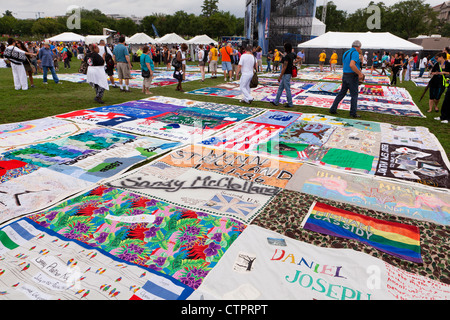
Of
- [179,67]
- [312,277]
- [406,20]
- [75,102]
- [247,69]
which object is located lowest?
[312,277]

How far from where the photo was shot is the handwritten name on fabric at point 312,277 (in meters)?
2.11

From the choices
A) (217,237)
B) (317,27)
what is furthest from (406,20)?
(217,237)

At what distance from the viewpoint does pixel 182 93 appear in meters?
10.5

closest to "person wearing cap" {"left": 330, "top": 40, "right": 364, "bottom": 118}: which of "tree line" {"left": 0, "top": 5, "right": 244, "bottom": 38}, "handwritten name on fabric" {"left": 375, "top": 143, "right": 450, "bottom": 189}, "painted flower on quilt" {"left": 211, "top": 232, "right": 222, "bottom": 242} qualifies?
"handwritten name on fabric" {"left": 375, "top": 143, "right": 450, "bottom": 189}

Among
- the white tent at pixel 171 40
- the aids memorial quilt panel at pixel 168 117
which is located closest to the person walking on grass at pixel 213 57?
the aids memorial quilt panel at pixel 168 117

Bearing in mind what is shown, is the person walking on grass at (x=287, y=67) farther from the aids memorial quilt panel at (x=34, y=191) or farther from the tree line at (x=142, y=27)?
the tree line at (x=142, y=27)

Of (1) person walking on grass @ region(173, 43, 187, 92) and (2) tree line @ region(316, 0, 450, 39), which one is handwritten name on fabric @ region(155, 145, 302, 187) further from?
(2) tree line @ region(316, 0, 450, 39)

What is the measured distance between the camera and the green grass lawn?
6895 millimetres

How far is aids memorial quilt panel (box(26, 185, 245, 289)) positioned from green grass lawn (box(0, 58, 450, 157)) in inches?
190

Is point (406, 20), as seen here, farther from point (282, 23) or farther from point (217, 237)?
point (217, 237)

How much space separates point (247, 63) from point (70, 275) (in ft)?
25.3
